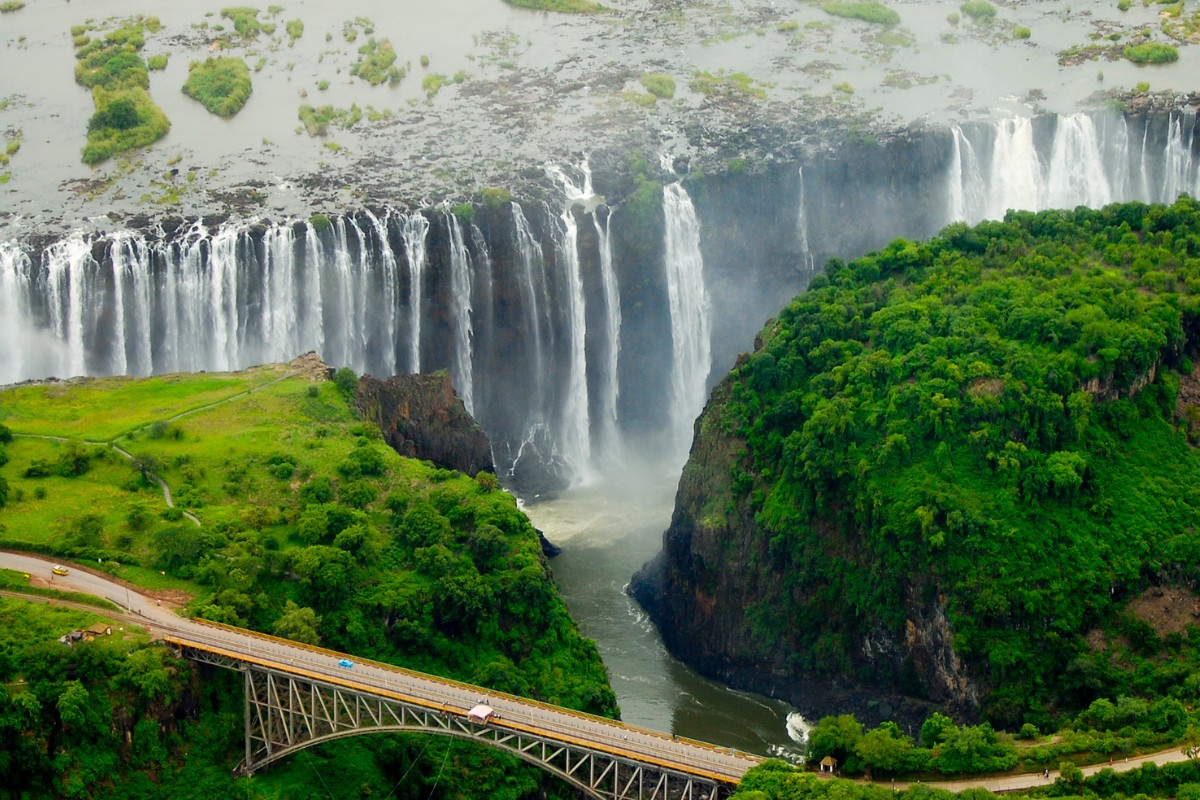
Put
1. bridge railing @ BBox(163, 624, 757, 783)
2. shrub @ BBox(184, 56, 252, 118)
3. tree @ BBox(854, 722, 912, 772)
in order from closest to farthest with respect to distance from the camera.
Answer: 1. bridge railing @ BBox(163, 624, 757, 783)
2. tree @ BBox(854, 722, 912, 772)
3. shrub @ BBox(184, 56, 252, 118)

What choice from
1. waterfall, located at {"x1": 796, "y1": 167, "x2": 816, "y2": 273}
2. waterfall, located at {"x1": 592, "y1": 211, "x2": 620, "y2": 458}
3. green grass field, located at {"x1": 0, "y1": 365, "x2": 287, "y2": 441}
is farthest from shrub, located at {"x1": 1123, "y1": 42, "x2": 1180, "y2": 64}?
green grass field, located at {"x1": 0, "y1": 365, "x2": 287, "y2": 441}

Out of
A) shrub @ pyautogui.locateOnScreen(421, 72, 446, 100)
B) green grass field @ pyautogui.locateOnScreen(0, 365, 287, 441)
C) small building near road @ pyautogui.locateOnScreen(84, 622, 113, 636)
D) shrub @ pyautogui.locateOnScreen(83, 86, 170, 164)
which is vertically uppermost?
shrub @ pyautogui.locateOnScreen(421, 72, 446, 100)

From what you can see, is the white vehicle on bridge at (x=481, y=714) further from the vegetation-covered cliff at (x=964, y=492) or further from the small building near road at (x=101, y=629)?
the vegetation-covered cliff at (x=964, y=492)

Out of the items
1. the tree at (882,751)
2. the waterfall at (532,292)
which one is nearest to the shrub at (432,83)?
the waterfall at (532,292)

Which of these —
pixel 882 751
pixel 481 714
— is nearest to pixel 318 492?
pixel 481 714

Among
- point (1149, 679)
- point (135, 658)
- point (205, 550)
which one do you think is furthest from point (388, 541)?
point (1149, 679)

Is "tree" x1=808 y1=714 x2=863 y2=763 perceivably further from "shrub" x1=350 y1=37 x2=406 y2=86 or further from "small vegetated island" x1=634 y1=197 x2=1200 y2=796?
"shrub" x1=350 y1=37 x2=406 y2=86
